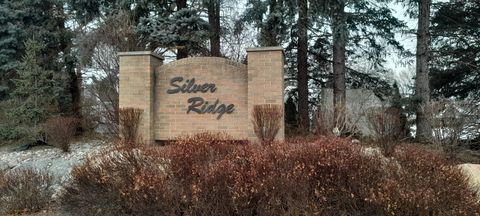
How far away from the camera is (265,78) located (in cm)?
1203

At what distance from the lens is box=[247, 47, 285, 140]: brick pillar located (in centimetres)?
1198

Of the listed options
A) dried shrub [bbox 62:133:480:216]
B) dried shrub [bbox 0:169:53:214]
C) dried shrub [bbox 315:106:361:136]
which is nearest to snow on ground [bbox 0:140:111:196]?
dried shrub [bbox 0:169:53:214]

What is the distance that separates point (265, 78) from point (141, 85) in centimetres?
348

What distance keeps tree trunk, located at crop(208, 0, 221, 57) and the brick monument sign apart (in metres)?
6.42

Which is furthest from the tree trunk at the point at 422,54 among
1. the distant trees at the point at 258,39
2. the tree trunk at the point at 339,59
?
the tree trunk at the point at 339,59

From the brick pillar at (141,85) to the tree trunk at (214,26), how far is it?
6383 mm

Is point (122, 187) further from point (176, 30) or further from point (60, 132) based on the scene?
point (176, 30)

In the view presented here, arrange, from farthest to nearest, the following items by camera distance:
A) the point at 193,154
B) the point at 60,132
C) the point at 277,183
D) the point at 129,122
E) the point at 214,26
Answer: the point at 214,26
the point at 60,132
the point at 129,122
the point at 193,154
the point at 277,183

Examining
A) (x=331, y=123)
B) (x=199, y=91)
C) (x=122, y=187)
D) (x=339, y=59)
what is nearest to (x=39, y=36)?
(x=199, y=91)

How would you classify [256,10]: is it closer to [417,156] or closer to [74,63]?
[74,63]

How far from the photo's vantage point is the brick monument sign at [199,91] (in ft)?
39.5

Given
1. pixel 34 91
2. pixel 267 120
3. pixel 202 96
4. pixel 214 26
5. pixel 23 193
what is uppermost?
pixel 214 26

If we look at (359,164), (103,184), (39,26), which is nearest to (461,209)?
(359,164)

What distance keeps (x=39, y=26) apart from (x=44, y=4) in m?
1.05
